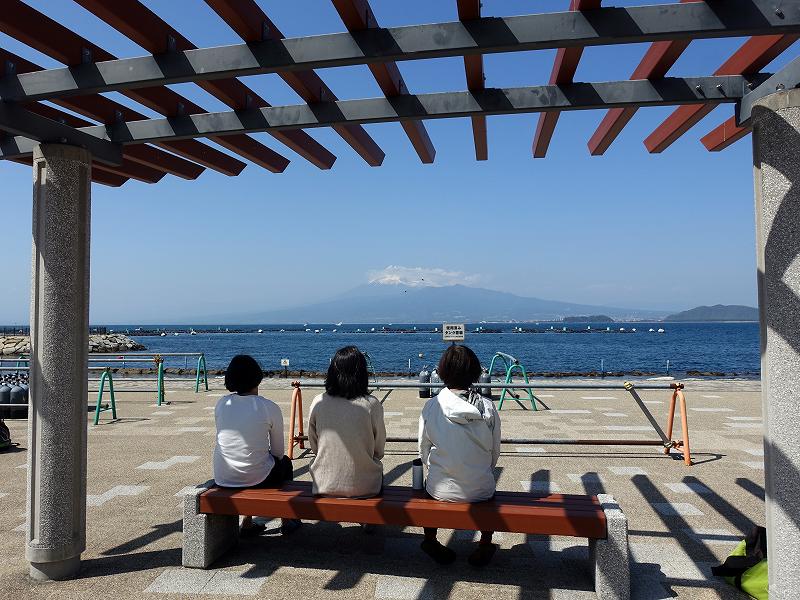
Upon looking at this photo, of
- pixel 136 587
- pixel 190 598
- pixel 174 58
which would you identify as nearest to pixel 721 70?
pixel 174 58

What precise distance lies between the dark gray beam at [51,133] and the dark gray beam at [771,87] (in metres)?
4.06

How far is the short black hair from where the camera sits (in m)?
4.21

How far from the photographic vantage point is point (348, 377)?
4008 millimetres

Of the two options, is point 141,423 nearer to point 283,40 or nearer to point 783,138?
point 283,40

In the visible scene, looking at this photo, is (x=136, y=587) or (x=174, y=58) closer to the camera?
(x=174, y=58)

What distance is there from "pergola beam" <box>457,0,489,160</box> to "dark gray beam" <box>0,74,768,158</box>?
131 mm

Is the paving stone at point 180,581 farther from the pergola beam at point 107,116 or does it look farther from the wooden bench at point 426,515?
the pergola beam at point 107,116

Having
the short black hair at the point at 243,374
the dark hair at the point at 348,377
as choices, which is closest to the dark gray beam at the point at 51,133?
the short black hair at the point at 243,374

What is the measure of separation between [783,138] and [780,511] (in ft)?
6.17

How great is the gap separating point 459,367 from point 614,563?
1.44m

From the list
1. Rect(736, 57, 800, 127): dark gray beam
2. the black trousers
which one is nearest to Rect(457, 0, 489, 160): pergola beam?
Rect(736, 57, 800, 127): dark gray beam

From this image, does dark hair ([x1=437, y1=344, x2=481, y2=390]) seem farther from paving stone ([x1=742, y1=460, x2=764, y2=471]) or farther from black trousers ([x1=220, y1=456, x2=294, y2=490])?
paving stone ([x1=742, y1=460, x2=764, y2=471])

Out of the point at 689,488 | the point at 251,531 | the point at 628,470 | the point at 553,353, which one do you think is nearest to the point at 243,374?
the point at 251,531

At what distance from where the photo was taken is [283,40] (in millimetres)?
3096
